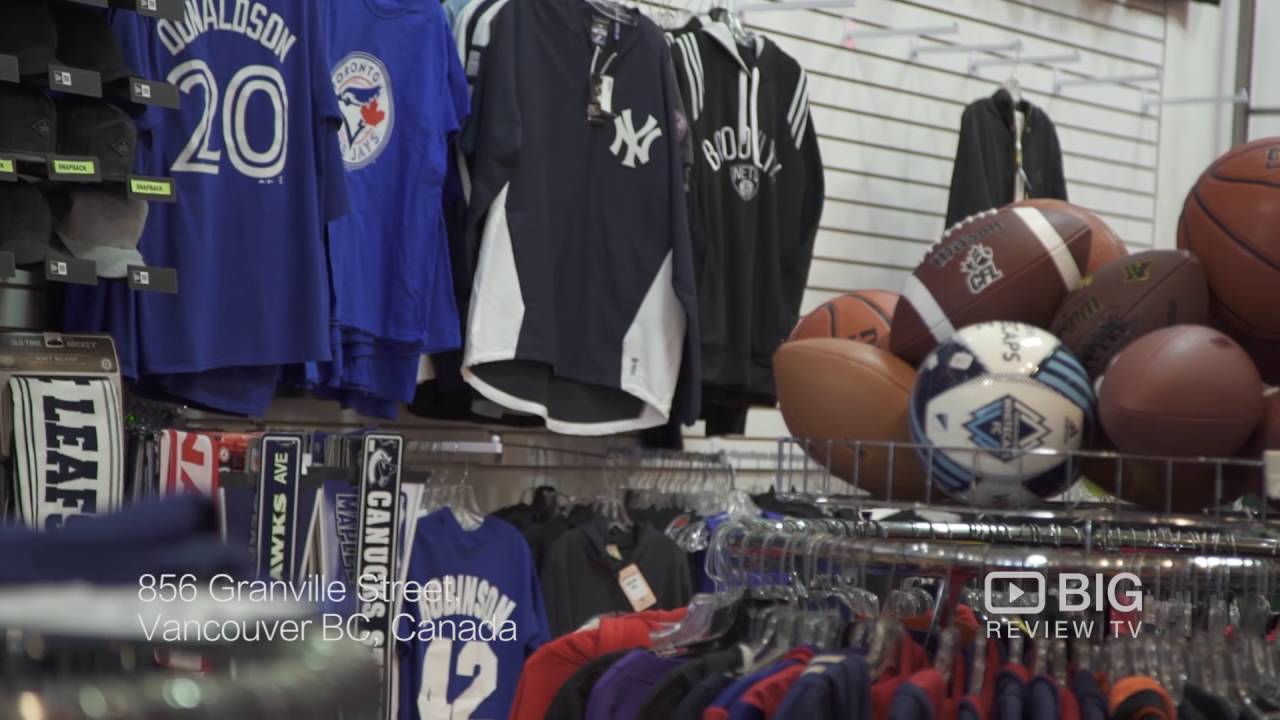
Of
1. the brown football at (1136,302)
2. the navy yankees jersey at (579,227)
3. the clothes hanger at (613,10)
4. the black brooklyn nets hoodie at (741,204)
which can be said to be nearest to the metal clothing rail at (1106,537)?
the brown football at (1136,302)

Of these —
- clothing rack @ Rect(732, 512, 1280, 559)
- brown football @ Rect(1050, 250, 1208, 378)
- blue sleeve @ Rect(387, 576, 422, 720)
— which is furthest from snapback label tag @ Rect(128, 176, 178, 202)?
brown football @ Rect(1050, 250, 1208, 378)

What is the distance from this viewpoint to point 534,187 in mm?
3859

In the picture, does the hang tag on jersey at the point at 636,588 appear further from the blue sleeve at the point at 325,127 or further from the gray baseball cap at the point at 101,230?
the gray baseball cap at the point at 101,230

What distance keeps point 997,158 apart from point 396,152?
8.21 ft

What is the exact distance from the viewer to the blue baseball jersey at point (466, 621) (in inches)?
140

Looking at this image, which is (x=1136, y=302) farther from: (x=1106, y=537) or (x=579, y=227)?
(x=579, y=227)

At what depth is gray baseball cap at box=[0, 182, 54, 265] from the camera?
2816 mm

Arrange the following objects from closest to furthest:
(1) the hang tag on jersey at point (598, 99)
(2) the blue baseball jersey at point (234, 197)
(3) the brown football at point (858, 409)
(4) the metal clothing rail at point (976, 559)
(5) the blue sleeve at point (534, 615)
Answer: (4) the metal clothing rail at point (976, 559)
(3) the brown football at point (858, 409)
(2) the blue baseball jersey at point (234, 197)
(5) the blue sleeve at point (534, 615)
(1) the hang tag on jersey at point (598, 99)

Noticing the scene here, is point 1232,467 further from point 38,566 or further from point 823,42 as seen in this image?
point 823,42

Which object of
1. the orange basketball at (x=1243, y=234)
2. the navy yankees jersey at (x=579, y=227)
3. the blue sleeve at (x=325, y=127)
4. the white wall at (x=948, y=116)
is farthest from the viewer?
the white wall at (x=948, y=116)

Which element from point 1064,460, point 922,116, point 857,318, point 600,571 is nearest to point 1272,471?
point 1064,460

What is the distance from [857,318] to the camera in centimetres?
251

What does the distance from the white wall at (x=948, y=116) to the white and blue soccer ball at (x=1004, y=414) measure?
2500mm

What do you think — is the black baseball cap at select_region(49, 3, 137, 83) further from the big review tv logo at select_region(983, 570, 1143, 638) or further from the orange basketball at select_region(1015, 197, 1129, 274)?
the big review tv logo at select_region(983, 570, 1143, 638)
